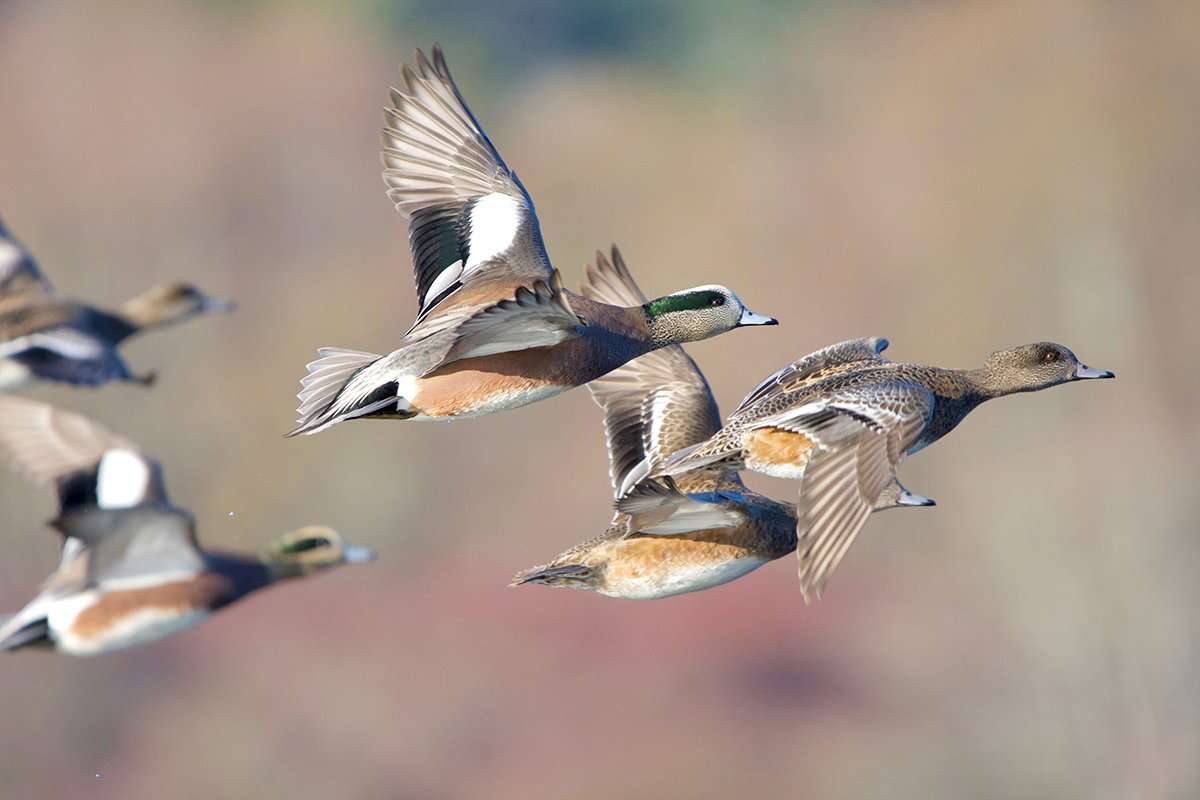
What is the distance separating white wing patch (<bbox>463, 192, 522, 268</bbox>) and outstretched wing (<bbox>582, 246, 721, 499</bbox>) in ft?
1.06

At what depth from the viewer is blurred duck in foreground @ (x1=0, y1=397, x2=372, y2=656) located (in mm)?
3451

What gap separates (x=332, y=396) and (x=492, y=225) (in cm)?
61

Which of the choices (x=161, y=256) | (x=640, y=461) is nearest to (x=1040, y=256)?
(x=161, y=256)

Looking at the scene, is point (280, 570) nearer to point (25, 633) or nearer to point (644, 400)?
point (25, 633)

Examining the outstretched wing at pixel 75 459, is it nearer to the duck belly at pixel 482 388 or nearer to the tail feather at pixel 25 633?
the tail feather at pixel 25 633

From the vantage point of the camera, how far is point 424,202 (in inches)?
152

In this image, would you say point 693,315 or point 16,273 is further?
point 16,273

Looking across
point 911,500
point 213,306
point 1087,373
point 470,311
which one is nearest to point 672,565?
point 911,500

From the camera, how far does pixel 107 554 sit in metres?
3.50

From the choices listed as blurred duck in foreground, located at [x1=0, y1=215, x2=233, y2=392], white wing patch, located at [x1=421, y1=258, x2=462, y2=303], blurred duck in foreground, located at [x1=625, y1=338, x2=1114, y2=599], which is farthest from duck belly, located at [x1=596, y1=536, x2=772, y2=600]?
blurred duck in foreground, located at [x1=0, y1=215, x2=233, y2=392]

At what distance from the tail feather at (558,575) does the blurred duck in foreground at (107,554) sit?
36cm

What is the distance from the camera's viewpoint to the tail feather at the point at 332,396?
3.19m

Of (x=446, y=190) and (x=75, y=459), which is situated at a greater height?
(x=446, y=190)

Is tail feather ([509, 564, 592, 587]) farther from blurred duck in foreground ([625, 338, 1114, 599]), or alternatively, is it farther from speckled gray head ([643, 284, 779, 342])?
speckled gray head ([643, 284, 779, 342])
